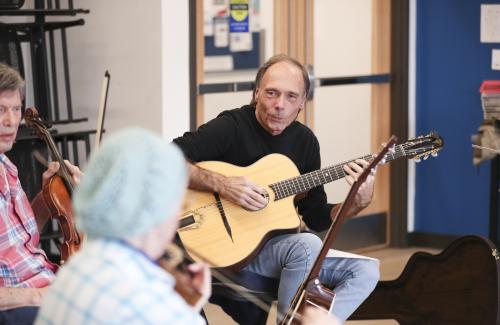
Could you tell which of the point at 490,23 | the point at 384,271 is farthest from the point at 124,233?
the point at 490,23

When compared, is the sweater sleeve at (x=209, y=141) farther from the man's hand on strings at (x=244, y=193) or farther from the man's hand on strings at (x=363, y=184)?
the man's hand on strings at (x=363, y=184)

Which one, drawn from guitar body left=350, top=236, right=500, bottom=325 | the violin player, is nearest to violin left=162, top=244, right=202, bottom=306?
the violin player

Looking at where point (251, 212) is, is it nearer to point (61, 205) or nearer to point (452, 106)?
point (61, 205)

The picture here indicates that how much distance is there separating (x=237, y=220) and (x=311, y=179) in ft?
0.86

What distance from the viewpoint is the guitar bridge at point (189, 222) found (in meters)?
2.95

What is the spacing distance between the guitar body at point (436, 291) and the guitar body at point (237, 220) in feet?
1.88

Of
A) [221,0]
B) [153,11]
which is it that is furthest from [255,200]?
[221,0]

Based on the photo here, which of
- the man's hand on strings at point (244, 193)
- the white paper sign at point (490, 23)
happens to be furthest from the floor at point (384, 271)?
the white paper sign at point (490, 23)

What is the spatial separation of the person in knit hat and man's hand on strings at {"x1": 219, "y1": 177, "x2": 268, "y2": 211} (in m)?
1.59

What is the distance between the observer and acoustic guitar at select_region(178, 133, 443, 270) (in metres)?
2.90

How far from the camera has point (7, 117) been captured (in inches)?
99.3

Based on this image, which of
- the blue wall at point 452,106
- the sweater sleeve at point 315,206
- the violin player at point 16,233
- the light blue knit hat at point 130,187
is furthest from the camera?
the blue wall at point 452,106

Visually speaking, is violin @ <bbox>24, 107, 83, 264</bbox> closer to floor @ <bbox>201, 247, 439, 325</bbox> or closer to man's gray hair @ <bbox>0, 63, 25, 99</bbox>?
man's gray hair @ <bbox>0, 63, 25, 99</bbox>

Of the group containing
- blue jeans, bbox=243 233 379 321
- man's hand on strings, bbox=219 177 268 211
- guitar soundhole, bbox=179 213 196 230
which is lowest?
blue jeans, bbox=243 233 379 321
